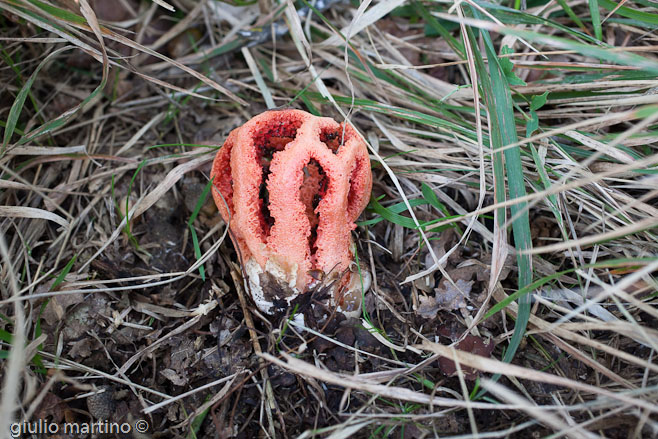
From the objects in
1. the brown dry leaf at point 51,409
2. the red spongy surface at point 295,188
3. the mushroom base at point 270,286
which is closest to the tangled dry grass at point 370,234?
the brown dry leaf at point 51,409

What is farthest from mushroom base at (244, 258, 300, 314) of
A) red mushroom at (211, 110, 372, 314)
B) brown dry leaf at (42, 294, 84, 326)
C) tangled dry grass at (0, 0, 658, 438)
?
brown dry leaf at (42, 294, 84, 326)

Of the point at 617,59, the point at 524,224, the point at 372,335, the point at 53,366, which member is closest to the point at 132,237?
the point at 53,366

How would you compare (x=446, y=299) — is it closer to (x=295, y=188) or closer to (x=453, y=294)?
(x=453, y=294)

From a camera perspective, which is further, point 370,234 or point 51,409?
point 370,234

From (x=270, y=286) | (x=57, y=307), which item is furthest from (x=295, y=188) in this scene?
(x=57, y=307)

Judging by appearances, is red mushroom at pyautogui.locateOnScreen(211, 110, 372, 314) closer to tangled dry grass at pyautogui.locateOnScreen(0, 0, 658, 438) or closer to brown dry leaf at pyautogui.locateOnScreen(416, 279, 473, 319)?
tangled dry grass at pyautogui.locateOnScreen(0, 0, 658, 438)

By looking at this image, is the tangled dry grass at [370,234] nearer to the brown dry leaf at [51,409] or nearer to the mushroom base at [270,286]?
the brown dry leaf at [51,409]

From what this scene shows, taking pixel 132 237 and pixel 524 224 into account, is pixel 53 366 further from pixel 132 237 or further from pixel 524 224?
pixel 524 224

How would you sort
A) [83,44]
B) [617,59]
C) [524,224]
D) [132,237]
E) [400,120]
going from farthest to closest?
[400,120] < [132,237] < [83,44] < [524,224] < [617,59]
